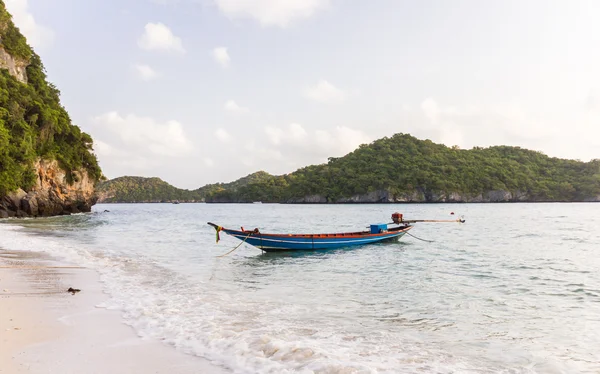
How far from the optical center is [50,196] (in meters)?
49.9

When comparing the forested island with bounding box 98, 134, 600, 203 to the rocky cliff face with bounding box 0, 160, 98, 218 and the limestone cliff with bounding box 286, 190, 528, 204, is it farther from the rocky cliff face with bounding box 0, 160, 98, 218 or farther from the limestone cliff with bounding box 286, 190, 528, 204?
the rocky cliff face with bounding box 0, 160, 98, 218

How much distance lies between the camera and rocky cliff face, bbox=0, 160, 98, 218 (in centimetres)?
4184

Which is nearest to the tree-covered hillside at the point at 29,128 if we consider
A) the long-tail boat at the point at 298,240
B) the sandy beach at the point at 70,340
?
the long-tail boat at the point at 298,240

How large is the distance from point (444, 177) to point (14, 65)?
13122cm

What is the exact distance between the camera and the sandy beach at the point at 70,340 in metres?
4.51

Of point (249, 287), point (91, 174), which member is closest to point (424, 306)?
point (249, 287)

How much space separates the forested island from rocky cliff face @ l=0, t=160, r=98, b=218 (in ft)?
340

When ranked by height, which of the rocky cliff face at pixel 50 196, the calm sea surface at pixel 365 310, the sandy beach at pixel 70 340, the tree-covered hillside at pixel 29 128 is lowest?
the calm sea surface at pixel 365 310

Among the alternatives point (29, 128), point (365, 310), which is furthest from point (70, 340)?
point (29, 128)

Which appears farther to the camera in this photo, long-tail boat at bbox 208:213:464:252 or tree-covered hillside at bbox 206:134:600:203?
tree-covered hillside at bbox 206:134:600:203

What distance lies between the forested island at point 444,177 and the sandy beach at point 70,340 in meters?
139

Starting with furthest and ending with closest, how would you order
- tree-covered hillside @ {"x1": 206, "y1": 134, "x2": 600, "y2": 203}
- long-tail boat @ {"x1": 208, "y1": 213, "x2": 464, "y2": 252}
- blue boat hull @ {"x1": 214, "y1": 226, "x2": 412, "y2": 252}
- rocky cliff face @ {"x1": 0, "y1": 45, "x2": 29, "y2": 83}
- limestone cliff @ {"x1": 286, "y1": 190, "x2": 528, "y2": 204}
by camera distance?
limestone cliff @ {"x1": 286, "y1": 190, "x2": 528, "y2": 204}, tree-covered hillside @ {"x1": 206, "y1": 134, "x2": 600, "y2": 203}, rocky cliff face @ {"x1": 0, "y1": 45, "x2": 29, "y2": 83}, blue boat hull @ {"x1": 214, "y1": 226, "x2": 412, "y2": 252}, long-tail boat @ {"x1": 208, "y1": 213, "x2": 464, "y2": 252}

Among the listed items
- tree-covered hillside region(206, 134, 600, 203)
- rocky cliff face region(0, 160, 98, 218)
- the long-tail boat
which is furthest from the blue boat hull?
tree-covered hillside region(206, 134, 600, 203)

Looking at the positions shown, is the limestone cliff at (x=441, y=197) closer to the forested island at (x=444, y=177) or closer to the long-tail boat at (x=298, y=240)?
the forested island at (x=444, y=177)
